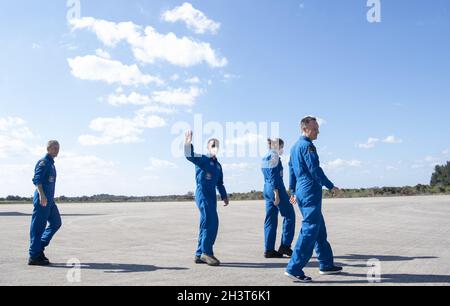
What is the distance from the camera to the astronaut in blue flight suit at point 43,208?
6.70m

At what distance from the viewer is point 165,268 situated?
6262mm

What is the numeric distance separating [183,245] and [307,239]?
4.11m

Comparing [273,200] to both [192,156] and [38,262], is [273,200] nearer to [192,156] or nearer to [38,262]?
[192,156]

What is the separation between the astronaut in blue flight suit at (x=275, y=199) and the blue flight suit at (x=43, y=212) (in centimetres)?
347

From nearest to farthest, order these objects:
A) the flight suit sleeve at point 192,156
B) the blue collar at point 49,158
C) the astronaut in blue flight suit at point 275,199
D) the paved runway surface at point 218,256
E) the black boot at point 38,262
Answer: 1. the paved runway surface at point 218,256
2. the flight suit sleeve at point 192,156
3. the black boot at point 38,262
4. the blue collar at point 49,158
5. the astronaut in blue flight suit at point 275,199

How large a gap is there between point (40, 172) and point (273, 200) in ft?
12.5

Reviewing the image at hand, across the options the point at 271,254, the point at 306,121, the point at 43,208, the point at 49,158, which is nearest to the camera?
the point at 306,121

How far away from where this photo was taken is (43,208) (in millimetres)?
→ 6887

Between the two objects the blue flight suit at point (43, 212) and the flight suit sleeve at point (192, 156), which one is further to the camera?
the blue flight suit at point (43, 212)

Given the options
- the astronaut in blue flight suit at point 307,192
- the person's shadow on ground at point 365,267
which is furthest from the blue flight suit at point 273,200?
the astronaut in blue flight suit at point 307,192

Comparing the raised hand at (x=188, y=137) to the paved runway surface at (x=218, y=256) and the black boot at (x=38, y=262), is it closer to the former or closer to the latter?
the paved runway surface at (x=218, y=256)

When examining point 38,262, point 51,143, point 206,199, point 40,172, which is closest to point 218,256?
point 206,199
